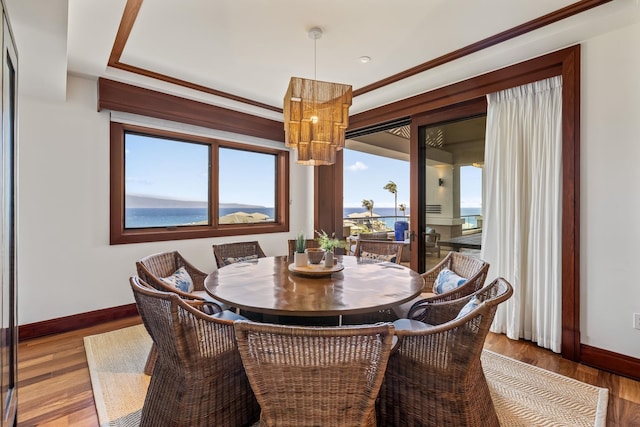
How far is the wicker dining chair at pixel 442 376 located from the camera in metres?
1.36

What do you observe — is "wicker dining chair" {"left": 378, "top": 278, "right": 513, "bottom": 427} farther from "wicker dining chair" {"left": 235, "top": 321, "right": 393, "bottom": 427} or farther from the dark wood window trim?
the dark wood window trim

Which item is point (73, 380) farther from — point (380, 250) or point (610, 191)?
point (610, 191)

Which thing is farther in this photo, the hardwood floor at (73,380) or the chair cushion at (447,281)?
the chair cushion at (447,281)

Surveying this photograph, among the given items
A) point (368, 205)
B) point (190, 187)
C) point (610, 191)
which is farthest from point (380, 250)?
point (368, 205)

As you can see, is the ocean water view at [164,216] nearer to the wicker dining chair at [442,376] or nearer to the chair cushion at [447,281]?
the chair cushion at [447,281]

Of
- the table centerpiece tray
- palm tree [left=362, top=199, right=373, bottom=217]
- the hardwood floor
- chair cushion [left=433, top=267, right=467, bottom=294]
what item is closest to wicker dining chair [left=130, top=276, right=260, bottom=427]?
the hardwood floor

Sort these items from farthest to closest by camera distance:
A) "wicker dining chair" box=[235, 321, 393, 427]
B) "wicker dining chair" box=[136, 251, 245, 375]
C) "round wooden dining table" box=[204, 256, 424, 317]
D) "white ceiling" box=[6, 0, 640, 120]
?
"white ceiling" box=[6, 0, 640, 120]
"wicker dining chair" box=[136, 251, 245, 375]
"round wooden dining table" box=[204, 256, 424, 317]
"wicker dining chair" box=[235, 321, 393, 427]

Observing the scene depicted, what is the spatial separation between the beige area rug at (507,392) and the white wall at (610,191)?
57 centimetres

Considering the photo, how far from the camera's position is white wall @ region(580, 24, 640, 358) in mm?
2320

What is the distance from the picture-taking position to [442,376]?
4.70 feet

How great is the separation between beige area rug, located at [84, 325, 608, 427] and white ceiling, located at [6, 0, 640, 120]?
2304mm

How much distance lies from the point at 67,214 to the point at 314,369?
327 cm

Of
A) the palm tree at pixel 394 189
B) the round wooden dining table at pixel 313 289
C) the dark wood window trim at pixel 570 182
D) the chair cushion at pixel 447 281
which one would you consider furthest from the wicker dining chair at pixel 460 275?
the palm tree at pixel 394 189

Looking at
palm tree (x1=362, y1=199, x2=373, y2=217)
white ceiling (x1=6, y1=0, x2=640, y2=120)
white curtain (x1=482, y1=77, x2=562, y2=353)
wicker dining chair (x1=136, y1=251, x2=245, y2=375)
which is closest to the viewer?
wicker dining chair (x1=136, y1=251, x2=245, y2=375)
